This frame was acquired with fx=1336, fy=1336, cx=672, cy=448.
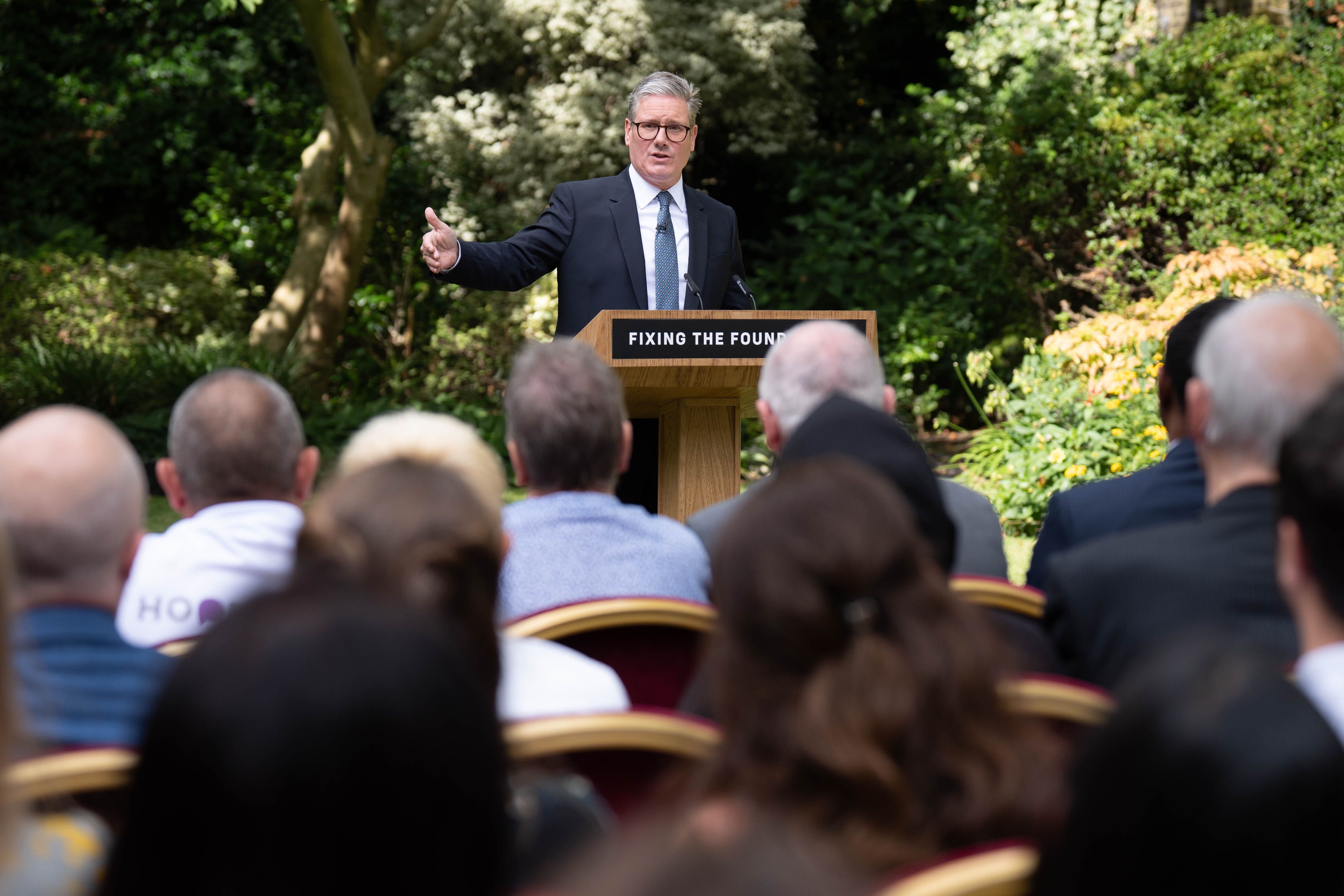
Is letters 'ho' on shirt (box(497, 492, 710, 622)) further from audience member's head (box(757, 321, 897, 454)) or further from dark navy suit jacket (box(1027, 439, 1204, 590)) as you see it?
dark navy suit jacket (box(1027, 439, 1204, 590))

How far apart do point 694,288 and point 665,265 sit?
296mm

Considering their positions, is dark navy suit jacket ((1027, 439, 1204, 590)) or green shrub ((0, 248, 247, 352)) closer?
dark navy suit jacket ((1027, 439, 1204, 590))

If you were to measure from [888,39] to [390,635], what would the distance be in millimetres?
12276

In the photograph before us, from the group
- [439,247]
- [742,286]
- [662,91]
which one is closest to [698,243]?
[742,286]

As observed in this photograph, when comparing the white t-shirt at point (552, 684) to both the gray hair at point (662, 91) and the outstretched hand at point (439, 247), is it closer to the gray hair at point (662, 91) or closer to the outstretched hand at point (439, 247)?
the outstretched hand at point (439, 247)

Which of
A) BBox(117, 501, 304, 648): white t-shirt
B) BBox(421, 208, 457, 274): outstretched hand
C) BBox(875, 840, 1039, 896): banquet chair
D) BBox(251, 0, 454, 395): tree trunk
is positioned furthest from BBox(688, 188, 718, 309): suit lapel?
BBox(251, 0, 454, 395): tree trunk

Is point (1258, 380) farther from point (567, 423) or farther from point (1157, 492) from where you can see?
point (567, 423)

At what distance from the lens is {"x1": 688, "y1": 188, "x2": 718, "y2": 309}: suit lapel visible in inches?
181

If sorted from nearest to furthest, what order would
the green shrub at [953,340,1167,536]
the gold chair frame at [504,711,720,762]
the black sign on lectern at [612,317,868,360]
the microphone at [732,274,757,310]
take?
the gold chair frame at [504,711,720,762], the black sign on lectern at [612,317,868,360], the microphone at [732,274,757,310], the green shrub at [953,340,1167,536]

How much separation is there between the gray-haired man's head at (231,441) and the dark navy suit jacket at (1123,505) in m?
1.48

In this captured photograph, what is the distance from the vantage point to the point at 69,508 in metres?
1.77

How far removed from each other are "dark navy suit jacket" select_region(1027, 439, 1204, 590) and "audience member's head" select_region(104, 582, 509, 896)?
6.07ft

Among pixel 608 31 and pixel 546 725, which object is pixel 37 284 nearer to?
pixel 608 31

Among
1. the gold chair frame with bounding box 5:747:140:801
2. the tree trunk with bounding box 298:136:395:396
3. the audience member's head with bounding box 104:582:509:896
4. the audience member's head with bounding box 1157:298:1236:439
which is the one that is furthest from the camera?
the tree trunk with bounding box 298:136:395:396
